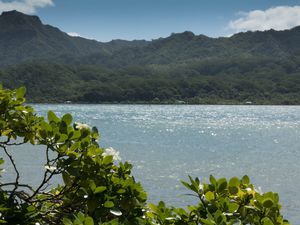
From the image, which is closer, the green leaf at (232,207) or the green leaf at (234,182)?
the green leaf at (232,207)

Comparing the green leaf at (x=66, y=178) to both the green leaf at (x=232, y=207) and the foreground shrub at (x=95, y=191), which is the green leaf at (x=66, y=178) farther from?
the green leaf at (x=232, y=207)

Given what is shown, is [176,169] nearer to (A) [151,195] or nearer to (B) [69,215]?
(A) [151,195]

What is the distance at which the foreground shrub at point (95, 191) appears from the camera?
2936mm

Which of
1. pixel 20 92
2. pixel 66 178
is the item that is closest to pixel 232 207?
pixel 66 178

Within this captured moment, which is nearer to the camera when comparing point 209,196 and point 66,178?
point 209,196

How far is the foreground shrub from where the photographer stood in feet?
9.63

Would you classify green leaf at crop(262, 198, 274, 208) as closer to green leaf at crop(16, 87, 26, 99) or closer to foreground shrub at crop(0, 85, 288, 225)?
foreground shrub at crop(0, 85, 288, 225)

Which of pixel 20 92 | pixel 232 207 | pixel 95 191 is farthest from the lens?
pixel 20 92

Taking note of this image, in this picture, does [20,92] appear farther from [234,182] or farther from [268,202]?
[268,202]

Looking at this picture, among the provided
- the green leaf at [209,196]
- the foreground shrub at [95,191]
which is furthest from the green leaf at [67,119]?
the green leaf at [209,196]

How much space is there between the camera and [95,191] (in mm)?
2973

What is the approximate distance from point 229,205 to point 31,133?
5.15ft

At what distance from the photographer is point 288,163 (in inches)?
2233

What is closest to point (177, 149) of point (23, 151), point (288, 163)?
point (288, 163)
